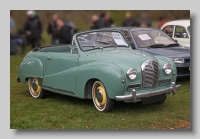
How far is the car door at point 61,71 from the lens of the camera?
25.8 ft

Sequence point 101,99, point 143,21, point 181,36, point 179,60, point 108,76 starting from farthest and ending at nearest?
point 181,36 < point 179,60 < point 143,21 < point 101,99 < point 108,76

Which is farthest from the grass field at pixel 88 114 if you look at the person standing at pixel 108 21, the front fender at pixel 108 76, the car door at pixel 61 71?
the person standing at pixel 108 21

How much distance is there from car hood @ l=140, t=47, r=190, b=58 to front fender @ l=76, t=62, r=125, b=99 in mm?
2588

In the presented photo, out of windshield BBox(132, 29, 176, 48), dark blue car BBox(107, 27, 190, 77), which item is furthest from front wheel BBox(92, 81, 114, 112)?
windshield BBox(132, 29, 176, 48)

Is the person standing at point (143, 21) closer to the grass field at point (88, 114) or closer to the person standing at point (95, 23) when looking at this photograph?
the person standing at point (95, 23)

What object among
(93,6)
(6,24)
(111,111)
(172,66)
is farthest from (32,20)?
(172,66)

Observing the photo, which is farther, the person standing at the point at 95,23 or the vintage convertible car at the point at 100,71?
the person standing at the point at 95,23

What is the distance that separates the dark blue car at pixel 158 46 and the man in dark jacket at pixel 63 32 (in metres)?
1.98

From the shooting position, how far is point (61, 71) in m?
8.11

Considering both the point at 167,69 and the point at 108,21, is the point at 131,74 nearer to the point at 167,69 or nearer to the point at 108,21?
the point at 167,69

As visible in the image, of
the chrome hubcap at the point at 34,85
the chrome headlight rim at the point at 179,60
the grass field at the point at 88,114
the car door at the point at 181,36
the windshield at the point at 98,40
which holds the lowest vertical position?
the grass field at the point at 88,114

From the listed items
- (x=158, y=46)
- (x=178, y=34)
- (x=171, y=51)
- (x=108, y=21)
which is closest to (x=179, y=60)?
(x=171, y=51)

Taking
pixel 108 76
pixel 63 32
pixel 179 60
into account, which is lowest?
pixel 108 76

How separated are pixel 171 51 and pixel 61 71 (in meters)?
3.06
